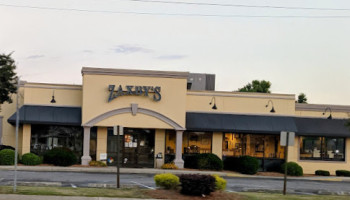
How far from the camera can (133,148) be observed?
33.8 m

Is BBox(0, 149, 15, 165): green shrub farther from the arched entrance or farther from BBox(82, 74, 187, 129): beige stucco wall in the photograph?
BBox(82, 74, 187, 129): beige stucco wall

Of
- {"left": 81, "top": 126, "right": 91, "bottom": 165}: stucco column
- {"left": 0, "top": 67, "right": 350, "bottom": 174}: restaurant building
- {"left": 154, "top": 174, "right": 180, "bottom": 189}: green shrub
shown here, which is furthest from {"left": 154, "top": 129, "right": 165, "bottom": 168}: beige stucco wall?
{"left": 154, "top": 174, "right": 180, "bottom": 189}: green shrub

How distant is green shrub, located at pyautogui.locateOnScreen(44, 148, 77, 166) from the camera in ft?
101

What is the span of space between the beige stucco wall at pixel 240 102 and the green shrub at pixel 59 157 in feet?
27.9

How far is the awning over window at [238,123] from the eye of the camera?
33625mm

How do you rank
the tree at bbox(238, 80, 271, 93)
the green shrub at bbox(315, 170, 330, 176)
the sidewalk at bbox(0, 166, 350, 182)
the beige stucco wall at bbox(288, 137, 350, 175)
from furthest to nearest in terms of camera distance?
the tree at bbox(238, 80, 271, 93)
the beige stucco wall at bbox(288, 137, 350, 175)
the green shrub at bbox(315, 170, 330, 176)
the sidewalk at bbox(0, 166, 350, 182)

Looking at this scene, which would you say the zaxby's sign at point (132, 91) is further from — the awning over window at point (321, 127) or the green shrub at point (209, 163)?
the awning over window at point (321, 127)

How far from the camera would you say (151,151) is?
3394 centimetres

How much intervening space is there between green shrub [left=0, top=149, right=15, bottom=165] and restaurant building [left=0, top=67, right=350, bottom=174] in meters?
2.34

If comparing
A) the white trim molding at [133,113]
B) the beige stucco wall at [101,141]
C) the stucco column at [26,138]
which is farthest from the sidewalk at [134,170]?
the stucco column at [26,138]

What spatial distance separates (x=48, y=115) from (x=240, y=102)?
1287 cm

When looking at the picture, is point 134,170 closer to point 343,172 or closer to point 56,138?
point 56,138

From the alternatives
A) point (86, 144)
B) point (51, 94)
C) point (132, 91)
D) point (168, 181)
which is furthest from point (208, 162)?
point (168, 181)

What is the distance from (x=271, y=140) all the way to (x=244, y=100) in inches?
135
